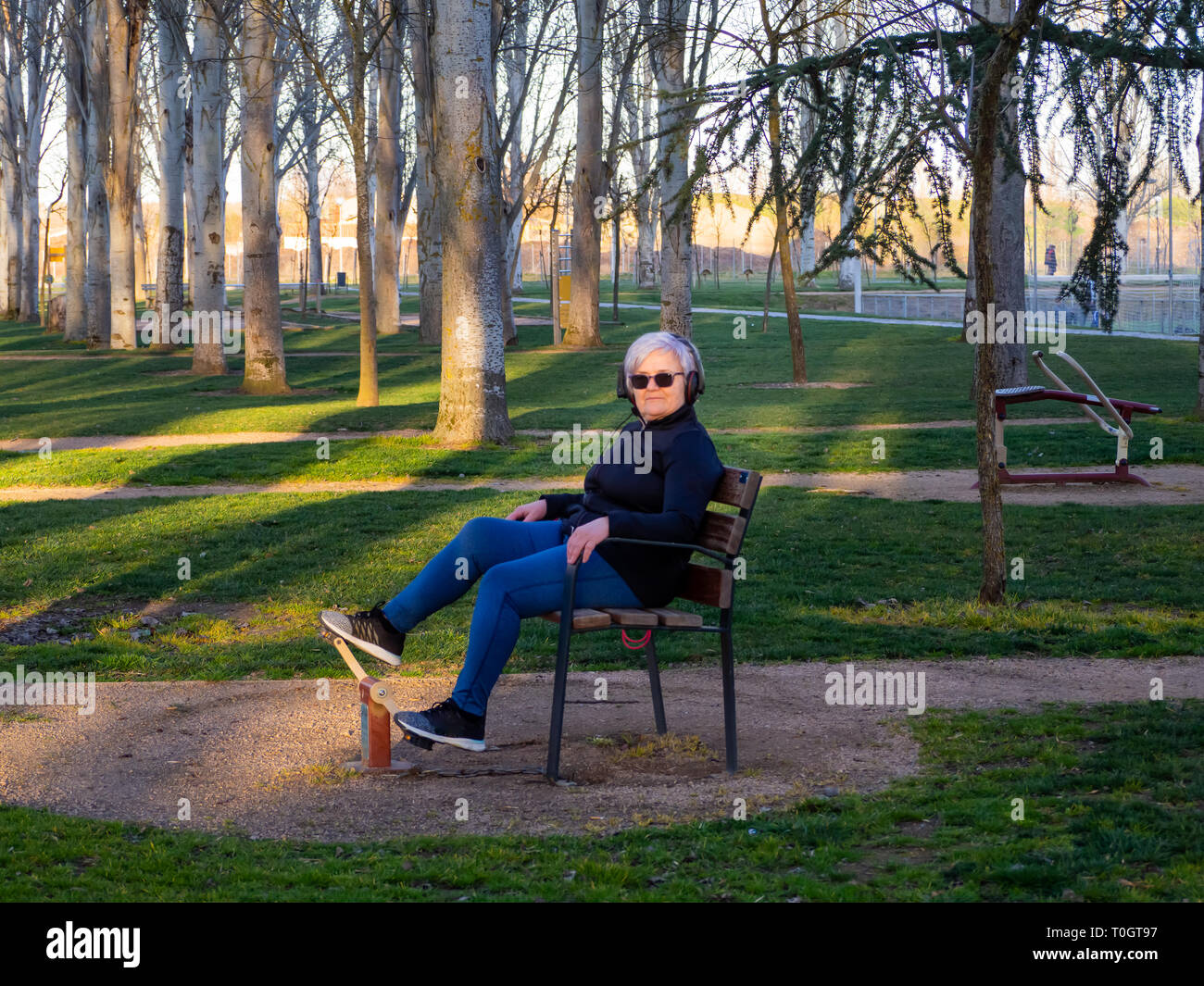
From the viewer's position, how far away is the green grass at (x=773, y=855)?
3.70 meters

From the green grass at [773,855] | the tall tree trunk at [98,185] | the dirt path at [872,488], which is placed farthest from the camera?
the tall tree trunk at [98,185]

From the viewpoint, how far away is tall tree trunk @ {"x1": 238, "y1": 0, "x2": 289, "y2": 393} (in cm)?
1958

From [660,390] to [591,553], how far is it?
69 cm

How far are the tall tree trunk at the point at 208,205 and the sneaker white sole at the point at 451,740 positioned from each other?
20665mm

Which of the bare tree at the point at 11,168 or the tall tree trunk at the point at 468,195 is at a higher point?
the bare tree at the point at 11,168

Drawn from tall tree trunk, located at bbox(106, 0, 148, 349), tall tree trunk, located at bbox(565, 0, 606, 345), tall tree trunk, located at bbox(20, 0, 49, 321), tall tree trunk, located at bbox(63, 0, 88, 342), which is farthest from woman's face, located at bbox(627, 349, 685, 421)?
tall tree trunk, located at bbox(20, 0, 49, 321)

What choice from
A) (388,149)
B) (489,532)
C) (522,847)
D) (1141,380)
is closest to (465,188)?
(489,532)

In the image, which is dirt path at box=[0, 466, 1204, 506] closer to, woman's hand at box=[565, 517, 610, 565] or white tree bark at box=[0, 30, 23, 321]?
woman's hand at box=[565, 517, 610, 565]

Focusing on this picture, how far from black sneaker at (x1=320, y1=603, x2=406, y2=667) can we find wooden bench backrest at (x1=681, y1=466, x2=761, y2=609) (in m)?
1.12

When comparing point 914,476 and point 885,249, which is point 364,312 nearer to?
point 914,476

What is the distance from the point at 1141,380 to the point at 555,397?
9622 millimetres

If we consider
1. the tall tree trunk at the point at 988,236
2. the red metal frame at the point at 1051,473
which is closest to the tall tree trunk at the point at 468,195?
the red metal frame at the point at 1051,473

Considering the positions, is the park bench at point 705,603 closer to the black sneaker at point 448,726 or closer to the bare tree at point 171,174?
the black sneaker at point 448,726

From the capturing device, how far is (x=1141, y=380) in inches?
878
